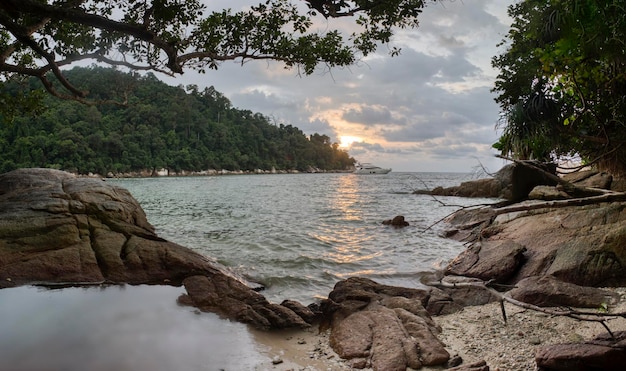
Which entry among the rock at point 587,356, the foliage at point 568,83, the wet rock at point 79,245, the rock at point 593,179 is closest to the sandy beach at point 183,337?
the rock at point 587,356

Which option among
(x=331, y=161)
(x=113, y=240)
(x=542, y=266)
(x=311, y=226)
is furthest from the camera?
(x=331, y=161)

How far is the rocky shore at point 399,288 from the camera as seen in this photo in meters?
4.03

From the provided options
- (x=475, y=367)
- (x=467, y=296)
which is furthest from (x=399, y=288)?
(x=475, y=367)


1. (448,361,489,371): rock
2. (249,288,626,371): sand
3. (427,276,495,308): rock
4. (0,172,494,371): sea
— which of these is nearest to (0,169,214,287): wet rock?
(0,172,494,371): sea

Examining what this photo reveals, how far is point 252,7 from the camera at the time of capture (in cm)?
864

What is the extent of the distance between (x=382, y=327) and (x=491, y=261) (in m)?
3.95

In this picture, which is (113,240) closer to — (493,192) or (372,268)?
(372,268)

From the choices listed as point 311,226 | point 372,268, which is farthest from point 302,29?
point 311,226

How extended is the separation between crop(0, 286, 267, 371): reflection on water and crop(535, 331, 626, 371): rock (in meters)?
2.98

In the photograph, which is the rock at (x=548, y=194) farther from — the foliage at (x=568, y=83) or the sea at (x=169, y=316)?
the sea at (x=169, y=316)

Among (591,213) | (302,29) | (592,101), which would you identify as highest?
(302,29)

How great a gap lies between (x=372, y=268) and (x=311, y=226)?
25.4ft

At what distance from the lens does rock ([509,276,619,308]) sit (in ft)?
16.0

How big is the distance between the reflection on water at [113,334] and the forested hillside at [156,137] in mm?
11582
